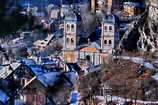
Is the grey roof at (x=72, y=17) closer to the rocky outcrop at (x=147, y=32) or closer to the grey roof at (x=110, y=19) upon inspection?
the grey roof at (x=110, y=19)

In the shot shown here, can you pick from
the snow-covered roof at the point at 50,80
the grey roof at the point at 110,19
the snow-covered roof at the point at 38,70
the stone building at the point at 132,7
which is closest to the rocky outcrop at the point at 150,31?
the grey roof at the point at 110,19

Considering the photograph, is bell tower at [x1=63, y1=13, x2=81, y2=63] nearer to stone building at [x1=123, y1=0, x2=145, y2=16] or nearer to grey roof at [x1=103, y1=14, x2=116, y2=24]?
grey roof at [x1=103, y1=14, x2=116, y2=24]

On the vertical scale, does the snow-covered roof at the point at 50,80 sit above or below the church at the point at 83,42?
above

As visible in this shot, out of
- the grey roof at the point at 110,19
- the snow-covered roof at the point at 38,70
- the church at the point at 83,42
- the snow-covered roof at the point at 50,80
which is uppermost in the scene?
the snow-covered roof at the point at 50,80

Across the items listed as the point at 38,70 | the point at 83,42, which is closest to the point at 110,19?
the point at 83,42

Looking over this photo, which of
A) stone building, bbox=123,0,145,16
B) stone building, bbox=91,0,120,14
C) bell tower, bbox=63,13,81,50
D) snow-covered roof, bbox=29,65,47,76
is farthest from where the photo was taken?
stone building, bbox=91,0,120,14

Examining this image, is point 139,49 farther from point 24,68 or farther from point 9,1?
point 9,1

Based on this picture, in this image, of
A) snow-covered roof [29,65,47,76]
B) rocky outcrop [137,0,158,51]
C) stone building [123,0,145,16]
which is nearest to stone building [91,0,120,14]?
stone building [123,0,145,16]
